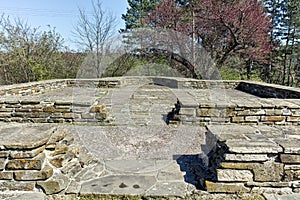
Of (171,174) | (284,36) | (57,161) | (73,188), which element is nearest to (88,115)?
(57,161)

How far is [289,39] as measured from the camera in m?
16.1

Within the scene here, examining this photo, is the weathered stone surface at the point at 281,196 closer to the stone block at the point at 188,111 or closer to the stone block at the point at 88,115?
the stone block at the point at 188,111

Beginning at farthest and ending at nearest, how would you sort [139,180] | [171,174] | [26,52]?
1. [26,52]
2. [171,174]
3. [139,180]

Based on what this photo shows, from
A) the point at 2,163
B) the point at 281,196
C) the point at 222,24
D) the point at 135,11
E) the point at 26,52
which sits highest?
the point at 135,11

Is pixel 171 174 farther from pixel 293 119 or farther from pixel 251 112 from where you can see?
pixel 293 119

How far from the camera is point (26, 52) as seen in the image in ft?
24.8

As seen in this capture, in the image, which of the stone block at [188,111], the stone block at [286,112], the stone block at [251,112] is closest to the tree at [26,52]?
the stone block at [188,111]

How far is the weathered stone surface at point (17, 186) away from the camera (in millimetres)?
1592

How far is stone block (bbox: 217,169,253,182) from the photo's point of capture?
63.1 inches

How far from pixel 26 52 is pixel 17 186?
23.7 feet

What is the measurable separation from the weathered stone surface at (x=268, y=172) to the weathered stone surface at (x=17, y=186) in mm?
1681

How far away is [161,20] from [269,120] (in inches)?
350

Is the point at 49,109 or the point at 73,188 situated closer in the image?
the point at 73,188

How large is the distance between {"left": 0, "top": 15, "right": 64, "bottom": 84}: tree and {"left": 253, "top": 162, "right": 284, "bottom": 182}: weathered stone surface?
7.82m
